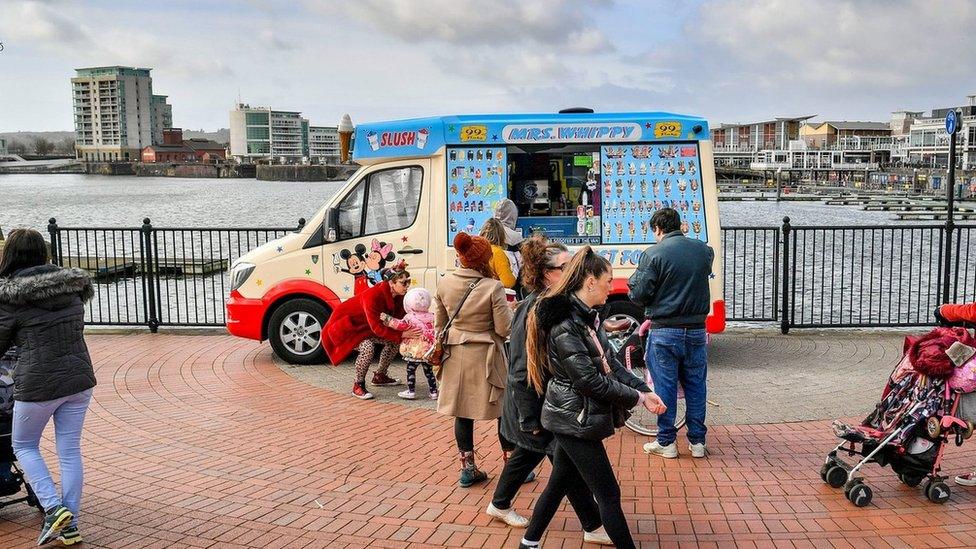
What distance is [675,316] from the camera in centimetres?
605

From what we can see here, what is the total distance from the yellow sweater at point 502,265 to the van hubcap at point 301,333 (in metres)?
2.72

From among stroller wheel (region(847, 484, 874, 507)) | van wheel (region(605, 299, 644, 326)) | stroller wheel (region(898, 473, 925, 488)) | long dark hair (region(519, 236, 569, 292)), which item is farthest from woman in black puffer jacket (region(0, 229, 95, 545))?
van wheel (region(605, 299, 644, 326))

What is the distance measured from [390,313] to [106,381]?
328 cm

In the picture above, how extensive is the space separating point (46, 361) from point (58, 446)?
0.54 metres

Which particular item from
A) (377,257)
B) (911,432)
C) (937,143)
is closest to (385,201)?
(377,257)

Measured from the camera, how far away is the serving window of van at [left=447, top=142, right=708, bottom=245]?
913cm

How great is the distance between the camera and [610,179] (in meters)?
9.25

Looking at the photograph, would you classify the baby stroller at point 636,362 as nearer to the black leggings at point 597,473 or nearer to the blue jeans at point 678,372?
the blue jeans at point 678,372

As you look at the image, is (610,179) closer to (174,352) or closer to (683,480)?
(683,480)

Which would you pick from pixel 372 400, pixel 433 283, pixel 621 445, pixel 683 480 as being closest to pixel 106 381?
pixel 372 400

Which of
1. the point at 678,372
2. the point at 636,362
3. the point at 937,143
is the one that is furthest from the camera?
the point at 937,143

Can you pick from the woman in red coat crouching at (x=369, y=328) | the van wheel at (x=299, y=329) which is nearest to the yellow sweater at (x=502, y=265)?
the woman in red coat crouching at (x=369, y=328)

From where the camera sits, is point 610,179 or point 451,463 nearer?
point 451,463

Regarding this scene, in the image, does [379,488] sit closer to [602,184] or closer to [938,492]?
A: [938,492]
